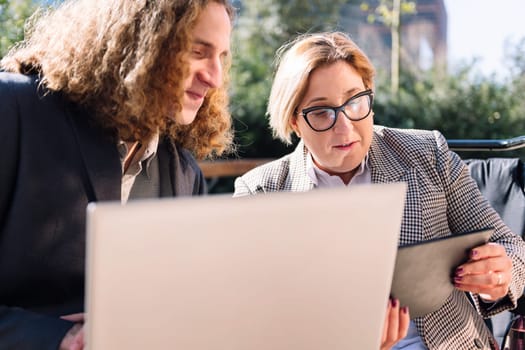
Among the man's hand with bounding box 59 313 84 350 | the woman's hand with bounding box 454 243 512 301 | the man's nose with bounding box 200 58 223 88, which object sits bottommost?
the woman's hand with bounding box 454 243 512 301

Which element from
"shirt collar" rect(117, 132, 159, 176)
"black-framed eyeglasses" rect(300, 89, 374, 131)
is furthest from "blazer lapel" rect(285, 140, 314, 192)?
"shirt collar" rect(117, 132, 159, 176)

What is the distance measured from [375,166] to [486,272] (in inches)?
20.3

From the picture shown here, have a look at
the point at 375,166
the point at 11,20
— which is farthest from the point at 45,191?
the point at 11,20

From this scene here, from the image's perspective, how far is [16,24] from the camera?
2.20m

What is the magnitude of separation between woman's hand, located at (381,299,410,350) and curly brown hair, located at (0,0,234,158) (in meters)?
0.64

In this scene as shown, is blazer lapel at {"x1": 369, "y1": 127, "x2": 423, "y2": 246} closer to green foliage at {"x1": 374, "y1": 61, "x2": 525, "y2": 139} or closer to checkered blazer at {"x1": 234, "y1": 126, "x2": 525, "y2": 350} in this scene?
checkered blazer at {"x1": 234, "y1": 126, "x2": 525, "y2": 350}

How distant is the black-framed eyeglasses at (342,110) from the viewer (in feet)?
5.99

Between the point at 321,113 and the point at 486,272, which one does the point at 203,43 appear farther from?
the point at 486,272

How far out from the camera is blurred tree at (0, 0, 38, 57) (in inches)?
85.9

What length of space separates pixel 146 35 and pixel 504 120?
4541 mm

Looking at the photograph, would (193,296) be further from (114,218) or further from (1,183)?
(1,183)

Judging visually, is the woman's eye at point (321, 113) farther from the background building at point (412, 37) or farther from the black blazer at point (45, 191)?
the background building at point (412, 37)

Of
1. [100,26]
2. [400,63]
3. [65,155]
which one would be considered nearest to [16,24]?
[100,26]

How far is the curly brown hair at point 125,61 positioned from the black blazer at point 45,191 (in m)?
0.06
